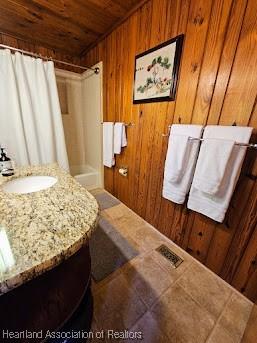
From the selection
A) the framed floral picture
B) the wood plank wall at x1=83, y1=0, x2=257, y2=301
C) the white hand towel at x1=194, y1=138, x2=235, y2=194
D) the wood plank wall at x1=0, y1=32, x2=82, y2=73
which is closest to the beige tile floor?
the wood plank wall at x1=83, y1=0, x2=257, y2=301

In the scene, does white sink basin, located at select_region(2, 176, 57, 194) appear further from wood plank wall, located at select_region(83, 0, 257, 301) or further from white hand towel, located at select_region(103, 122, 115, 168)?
white hand towel, located at select_region(103, 122, 115, 168)

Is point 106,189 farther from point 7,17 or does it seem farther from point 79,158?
point 7,17

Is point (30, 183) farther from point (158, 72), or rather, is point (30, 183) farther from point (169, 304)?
point (158, 72)

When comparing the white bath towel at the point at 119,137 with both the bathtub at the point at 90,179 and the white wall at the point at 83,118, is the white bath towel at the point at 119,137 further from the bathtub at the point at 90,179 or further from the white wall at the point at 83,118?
the bathtub at the point at 90,179

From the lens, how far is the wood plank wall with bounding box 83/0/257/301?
2.98 ft

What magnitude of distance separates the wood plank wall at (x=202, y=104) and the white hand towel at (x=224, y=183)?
0.08 meters

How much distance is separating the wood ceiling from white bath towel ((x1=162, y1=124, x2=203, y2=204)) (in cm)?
129

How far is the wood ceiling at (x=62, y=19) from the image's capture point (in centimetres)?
137

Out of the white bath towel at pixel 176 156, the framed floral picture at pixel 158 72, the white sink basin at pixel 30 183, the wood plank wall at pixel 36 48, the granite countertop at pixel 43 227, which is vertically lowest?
the white sink basin at pixel 30 183

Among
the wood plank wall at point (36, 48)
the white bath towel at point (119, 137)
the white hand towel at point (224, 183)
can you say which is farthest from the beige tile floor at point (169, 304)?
the wood plank wall at point (36, 48)

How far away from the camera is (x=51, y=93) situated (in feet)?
6.39

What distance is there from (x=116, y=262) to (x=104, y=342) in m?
0.49

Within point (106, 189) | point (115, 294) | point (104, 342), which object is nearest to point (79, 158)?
point (106, 189)

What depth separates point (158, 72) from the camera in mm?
1345
